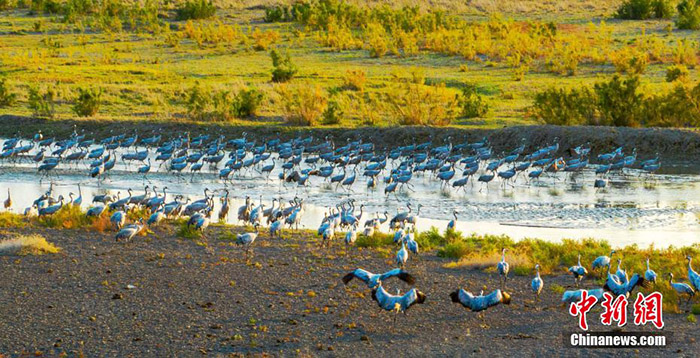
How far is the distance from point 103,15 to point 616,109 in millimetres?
44614

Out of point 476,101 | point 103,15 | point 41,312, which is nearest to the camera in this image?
point 41,312

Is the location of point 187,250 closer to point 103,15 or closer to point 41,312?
point 41,312

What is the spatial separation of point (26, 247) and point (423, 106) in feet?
73.1

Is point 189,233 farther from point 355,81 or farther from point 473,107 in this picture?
point 355,81

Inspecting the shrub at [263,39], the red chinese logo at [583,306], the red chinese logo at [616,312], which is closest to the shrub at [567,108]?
the red chinese logo at [583,306]

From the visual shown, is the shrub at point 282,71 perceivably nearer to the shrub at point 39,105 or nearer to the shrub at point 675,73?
the shrub at point 39,105

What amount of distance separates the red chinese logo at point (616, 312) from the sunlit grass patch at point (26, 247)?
9.61 m

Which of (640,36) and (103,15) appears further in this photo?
(103,15)

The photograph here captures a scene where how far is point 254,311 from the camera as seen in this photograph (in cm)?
1370

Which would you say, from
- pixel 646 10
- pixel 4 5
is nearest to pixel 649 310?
pixel 646 10

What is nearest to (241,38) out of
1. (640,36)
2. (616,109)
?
(640,36)

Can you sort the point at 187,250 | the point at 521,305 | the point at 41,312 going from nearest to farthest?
the point at 41,312 → the point at 521,305 → the point at 187,250

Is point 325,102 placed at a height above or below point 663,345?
below

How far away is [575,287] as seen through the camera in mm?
→ 15438
